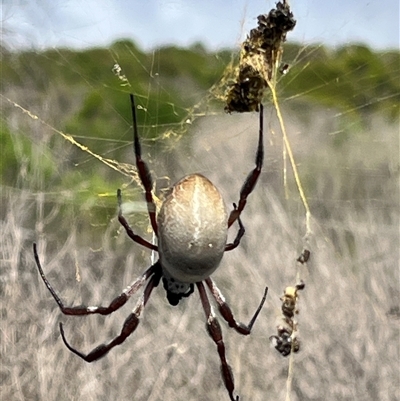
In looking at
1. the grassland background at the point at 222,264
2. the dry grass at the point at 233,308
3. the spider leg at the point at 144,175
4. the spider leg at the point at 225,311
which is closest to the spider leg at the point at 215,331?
the spider leg at the point at 225,311

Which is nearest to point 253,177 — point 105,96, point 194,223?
point 194,223

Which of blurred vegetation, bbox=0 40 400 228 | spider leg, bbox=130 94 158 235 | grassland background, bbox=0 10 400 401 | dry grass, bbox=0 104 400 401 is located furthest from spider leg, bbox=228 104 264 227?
dry grass, bbox=0 104 400 401

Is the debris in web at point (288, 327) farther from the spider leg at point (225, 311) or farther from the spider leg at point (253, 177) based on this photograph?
the spider leg at point (253, 177)

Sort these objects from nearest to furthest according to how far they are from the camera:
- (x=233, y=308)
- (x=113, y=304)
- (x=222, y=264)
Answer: (x=113, y=304) → (x=233, y=308) → (x=222, y=264)

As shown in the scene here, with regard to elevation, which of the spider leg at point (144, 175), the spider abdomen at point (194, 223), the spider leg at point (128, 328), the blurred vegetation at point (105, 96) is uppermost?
the blurred vegetation at point (105, 96)

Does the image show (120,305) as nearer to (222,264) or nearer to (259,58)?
(259,58)

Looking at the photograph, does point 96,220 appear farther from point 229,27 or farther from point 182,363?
point 229,27
